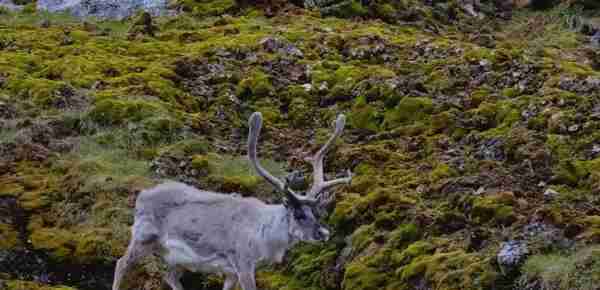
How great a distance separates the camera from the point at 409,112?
49.6 ft

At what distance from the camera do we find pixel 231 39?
1958 cm

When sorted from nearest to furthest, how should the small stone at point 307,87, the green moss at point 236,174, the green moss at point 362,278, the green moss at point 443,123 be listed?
the green moss at point 362,278 < the green moss at point 236,174 < the green moss at point 443,123 < the small stone at point 307,87

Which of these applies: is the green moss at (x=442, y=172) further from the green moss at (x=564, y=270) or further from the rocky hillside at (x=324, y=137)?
the green moss at (x=564, y=270)

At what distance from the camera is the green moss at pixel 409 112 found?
49.0ft

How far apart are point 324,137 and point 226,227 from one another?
5985 mm

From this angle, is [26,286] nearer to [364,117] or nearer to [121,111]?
→ [121,111]

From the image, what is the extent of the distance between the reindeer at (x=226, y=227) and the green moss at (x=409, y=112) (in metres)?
5.66

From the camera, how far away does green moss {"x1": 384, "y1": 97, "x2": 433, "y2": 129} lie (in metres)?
14.9

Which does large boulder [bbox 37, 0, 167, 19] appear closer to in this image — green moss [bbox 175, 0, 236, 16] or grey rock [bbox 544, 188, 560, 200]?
green moss [bbox 175, 0, 236, 16]

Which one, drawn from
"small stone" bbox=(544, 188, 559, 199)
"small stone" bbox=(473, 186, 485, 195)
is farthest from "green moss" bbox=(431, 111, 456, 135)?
"small stone" bbox=(544, 188, 559, 199)

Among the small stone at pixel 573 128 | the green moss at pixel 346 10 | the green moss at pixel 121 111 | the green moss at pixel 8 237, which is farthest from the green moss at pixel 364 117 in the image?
the green moss at pixel 346 10

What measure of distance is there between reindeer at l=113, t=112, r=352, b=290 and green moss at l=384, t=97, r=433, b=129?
5660 mm

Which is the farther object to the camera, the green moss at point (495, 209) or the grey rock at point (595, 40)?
the grey rock at point (595, 40)

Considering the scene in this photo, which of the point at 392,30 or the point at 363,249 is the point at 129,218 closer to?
the point at 363,249
